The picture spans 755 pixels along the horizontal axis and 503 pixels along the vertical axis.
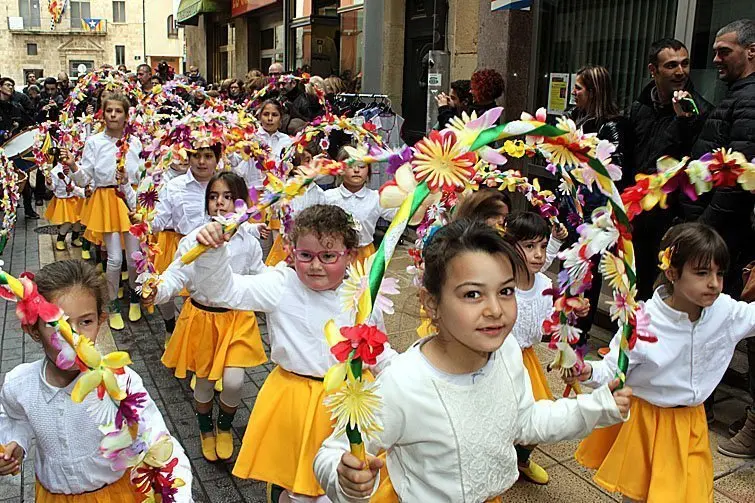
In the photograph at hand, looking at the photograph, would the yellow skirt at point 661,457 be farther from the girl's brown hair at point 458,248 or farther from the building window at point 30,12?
the building window at point 30,12

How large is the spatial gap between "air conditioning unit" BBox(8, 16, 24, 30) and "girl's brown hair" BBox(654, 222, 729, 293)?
6323 cm

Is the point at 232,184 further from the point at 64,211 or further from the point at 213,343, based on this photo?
the point at 64,211

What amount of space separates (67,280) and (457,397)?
1338mm

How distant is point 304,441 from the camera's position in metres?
3.11

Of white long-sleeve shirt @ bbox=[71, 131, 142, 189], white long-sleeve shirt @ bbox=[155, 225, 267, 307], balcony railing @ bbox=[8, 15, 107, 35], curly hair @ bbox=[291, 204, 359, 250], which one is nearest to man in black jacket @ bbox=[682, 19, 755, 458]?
curly hair @ bbox=[291, 204, 359, 250]

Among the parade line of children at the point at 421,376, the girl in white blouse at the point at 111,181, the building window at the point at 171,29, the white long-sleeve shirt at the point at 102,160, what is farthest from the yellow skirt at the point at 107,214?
the building window at the point at 171,29

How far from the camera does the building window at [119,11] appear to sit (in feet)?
188

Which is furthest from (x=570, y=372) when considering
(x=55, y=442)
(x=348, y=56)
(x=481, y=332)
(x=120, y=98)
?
(x=348, y=56)

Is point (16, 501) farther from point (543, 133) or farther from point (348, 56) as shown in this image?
point (348, 56)

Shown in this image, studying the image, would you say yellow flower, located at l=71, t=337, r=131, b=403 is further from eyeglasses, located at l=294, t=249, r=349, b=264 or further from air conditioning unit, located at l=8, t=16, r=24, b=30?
air conditioning unit, located at l=8, t=16, r=24, b=30

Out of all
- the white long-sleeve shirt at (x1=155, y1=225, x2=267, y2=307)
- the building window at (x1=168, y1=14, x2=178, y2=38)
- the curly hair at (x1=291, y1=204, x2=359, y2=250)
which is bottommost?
the white long-sleeve shirt at (x1=155, y1=225, x2=267, y2=307)

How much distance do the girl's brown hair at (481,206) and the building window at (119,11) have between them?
6016 centimetres

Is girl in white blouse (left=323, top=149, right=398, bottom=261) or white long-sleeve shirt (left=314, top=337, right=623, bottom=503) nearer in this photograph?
white long-sleeve shirt (left=314, top=337, right=623, bottom=503)

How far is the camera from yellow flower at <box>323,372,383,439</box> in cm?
183
